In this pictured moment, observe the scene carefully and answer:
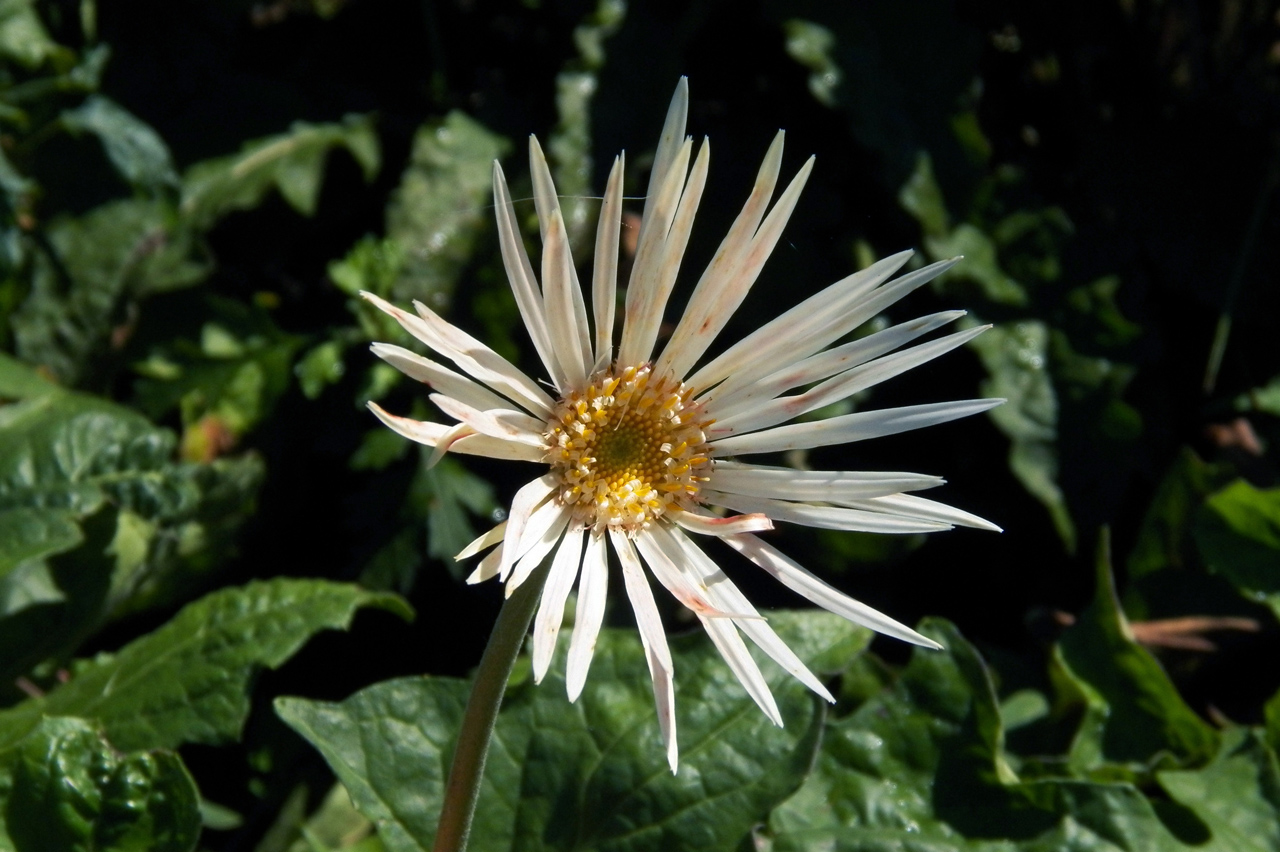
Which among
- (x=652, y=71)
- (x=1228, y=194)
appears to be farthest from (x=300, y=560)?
(x=1228, y=194)

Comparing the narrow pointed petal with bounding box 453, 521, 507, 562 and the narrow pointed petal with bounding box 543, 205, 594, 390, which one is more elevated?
the narrow pointed petal with bounding box 543, 205, 594, 390

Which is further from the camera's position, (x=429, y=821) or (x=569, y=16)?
(x=569, y=16)

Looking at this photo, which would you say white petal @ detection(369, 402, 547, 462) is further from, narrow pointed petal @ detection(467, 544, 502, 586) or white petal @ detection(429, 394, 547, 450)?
narrow pointed petal @ detection(467, 544, 502, 586)

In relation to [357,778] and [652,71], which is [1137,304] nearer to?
[652,71]

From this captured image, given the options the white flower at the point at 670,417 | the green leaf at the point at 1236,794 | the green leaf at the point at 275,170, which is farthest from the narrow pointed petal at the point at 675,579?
the green leaf at the point at 275,170

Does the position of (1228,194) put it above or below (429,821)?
above

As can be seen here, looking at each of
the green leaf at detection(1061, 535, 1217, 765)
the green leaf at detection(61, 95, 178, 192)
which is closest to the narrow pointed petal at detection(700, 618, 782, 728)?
the green leaf at detection(1061, 535, 1217, 765)

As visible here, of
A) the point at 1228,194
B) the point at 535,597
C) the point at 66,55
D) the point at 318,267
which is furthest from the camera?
the point at 318,267
